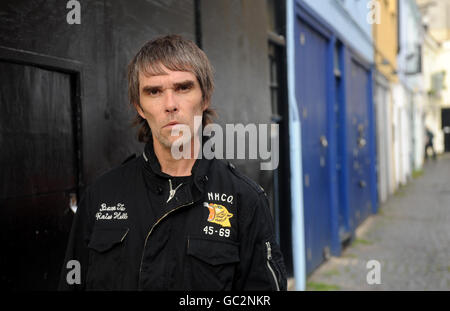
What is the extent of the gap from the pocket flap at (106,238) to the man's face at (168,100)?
0.36 m

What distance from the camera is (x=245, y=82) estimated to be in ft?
14.3

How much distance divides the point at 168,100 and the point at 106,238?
0.54 metres

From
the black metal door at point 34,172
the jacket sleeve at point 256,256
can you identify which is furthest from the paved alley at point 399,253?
the jacket sleeve at point 256,256

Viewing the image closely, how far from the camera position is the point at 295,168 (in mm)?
5551

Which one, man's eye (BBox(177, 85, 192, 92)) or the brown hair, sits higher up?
the brown hair

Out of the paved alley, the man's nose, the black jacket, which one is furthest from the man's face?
the paved alley

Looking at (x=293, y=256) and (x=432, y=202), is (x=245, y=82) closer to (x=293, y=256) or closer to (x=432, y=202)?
(x=293, y=256)

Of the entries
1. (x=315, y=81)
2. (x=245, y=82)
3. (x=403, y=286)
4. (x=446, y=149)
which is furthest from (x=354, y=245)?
(x=446, y=149)

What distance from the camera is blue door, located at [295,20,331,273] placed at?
6.10 m

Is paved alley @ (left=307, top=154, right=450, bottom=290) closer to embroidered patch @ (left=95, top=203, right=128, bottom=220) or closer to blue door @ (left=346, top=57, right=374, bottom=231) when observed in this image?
blue door @ (left=346, top=57, right=374, bottom=231)

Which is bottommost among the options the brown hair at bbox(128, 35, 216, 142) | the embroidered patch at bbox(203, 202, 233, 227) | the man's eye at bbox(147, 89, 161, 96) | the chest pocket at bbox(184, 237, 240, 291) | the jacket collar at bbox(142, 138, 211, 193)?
the chest pocket at bbox(184, 237, 240, 291)

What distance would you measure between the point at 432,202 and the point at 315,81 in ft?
24.1

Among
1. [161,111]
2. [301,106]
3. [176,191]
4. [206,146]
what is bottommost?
[176,191]

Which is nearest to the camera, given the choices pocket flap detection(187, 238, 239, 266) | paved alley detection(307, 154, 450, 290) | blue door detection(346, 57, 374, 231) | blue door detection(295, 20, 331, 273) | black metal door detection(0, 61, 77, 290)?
pocket flap detection(187, 238, 239, 266)
